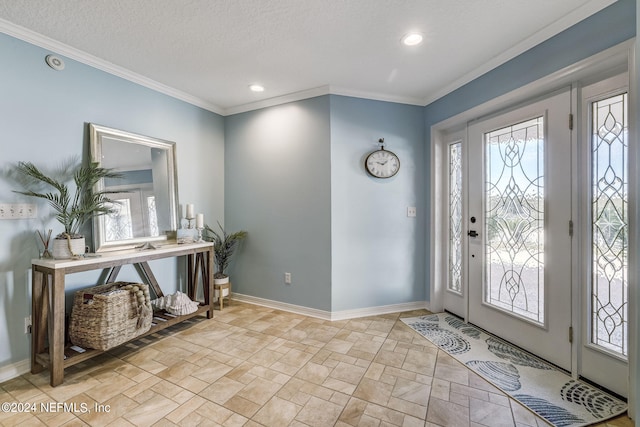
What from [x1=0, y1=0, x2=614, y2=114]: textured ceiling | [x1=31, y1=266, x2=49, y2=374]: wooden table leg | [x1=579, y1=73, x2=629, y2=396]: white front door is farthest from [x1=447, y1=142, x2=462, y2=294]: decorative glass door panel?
[x1=31, y1=266, x2=49, y2=374]: wooden table leg

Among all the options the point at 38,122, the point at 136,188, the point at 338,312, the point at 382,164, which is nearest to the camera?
the point at 38,122

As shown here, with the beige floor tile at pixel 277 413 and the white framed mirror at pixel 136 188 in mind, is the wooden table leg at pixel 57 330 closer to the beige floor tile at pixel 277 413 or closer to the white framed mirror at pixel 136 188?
the white framed mirror at pixel 136 188

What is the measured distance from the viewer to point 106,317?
198 cm

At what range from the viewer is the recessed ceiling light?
2.05 m

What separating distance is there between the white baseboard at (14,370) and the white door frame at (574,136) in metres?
3.48

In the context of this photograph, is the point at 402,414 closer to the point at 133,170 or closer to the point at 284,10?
the point at 284,10

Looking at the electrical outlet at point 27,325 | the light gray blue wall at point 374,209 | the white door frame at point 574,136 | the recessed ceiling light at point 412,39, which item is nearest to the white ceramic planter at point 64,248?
the electrical outlet at point 27,325

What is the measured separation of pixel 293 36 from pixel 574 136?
2.15m

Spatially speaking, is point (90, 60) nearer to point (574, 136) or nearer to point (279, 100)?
point (279, 100)

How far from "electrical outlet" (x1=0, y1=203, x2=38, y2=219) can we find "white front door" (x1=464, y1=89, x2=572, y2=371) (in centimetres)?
→ 378

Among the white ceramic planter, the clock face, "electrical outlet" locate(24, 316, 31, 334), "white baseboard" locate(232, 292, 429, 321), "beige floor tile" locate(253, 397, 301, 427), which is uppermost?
the clock face

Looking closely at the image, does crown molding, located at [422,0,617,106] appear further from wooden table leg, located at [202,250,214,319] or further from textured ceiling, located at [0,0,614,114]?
wooden table leg, located at [202,250,214,319]

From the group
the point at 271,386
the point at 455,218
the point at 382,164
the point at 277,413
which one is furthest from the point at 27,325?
the point at 455,218

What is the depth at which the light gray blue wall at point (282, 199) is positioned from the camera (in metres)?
3.01
